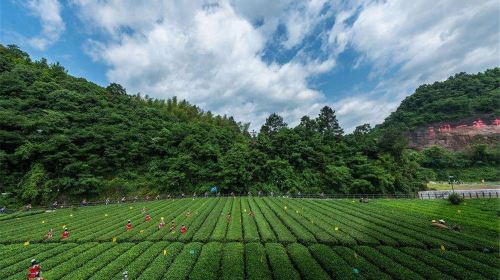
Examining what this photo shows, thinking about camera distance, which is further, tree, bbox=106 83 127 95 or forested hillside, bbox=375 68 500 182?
tree, bbox=106 83 127 95

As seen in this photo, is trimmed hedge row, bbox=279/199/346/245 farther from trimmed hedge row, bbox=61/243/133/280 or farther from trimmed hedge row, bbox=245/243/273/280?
trimmed hedge row, bbox=61/243/133/280

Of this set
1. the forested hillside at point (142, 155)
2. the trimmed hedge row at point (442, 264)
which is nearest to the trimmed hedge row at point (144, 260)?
the trimmed hedge row at point (442, 264)

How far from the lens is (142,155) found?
46812mm

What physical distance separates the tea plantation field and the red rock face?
62962mm

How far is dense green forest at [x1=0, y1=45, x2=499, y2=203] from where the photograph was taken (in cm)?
3700

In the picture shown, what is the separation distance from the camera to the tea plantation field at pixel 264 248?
35.2ft

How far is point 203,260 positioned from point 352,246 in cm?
867

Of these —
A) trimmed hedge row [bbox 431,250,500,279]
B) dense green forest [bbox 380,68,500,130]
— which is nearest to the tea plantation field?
trimmed hedge row [bbox 431,250,500,279]

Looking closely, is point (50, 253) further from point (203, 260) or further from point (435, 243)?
point (435, 243)

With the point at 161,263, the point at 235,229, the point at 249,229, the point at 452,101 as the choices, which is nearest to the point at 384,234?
the point at 249,229

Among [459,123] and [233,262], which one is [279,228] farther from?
[459,123]

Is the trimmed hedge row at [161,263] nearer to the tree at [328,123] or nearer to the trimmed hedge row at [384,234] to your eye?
the trimmed hedge row at [384,234]

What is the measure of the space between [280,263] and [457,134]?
86.7 metres

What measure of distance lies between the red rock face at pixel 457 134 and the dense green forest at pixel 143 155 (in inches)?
1363
